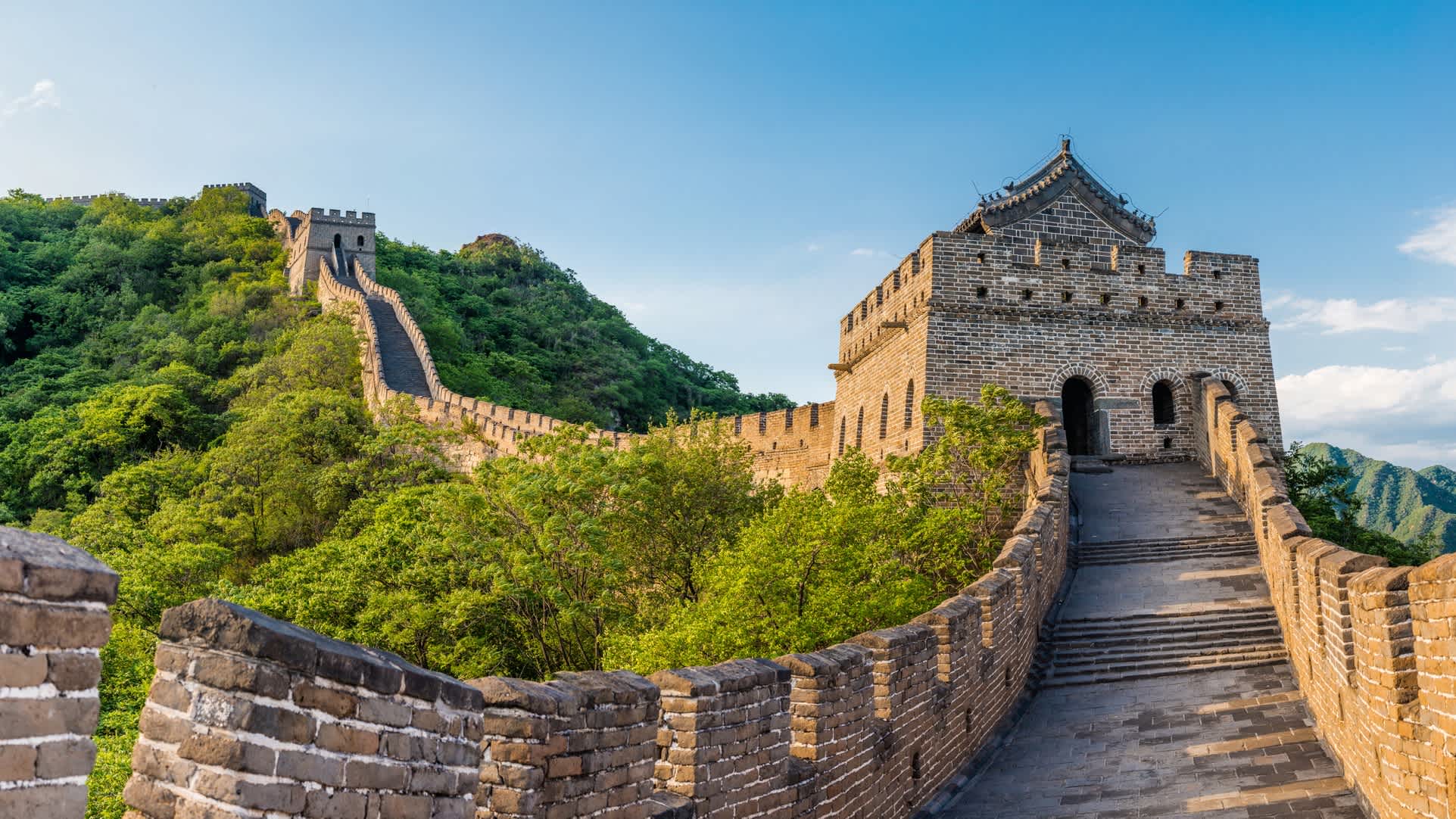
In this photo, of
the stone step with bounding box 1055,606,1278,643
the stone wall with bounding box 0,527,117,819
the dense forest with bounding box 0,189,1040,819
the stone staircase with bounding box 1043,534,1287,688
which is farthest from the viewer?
the dense forest with bounding box 0,189,1040,819

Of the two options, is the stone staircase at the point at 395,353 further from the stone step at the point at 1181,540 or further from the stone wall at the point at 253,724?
the stone wall at the point at 253,724

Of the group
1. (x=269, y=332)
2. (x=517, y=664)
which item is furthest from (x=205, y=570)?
(x=269, y=332)

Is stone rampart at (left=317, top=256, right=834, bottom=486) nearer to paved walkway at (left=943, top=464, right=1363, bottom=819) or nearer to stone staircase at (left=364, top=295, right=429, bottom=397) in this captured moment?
stone staircase at (left=364, top=295, right=429, bottom=397)

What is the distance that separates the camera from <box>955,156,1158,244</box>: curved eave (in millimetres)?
22109

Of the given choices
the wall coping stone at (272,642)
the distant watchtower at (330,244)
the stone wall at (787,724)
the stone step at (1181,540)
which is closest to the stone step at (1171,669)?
the stone wall at (787,724)

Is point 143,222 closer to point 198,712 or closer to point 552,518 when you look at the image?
point 552,518

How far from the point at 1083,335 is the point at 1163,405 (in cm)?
216

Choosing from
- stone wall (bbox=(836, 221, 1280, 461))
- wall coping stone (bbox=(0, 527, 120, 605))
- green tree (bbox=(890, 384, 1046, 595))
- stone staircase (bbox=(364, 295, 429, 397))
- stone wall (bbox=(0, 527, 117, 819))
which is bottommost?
stone wall (bbox=(0, 527, 117, 819))

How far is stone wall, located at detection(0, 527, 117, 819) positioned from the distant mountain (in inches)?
1879

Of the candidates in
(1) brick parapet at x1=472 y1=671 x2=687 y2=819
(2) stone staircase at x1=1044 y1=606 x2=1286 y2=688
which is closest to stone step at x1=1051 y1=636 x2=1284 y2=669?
(2) stone staircase at x1=1044 y1=606 x2=1286 y2=688

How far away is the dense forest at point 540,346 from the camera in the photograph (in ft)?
174

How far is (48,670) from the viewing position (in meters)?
2.36

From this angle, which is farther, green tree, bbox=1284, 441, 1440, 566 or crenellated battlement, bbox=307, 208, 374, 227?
crenellated battlement, bbox=307, 208, 374, 227

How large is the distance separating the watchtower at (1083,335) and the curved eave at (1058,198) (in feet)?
1.75
